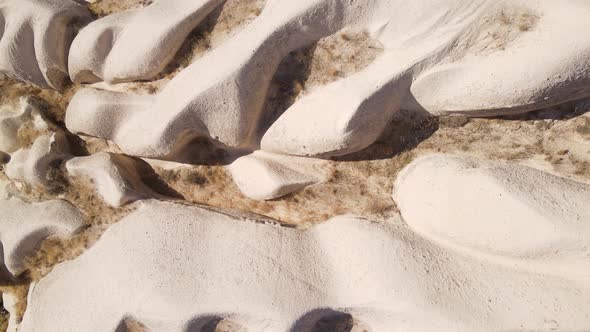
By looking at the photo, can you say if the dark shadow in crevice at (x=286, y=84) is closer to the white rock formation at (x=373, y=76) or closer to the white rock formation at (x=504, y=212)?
the white rock formation at (x=373, y=76)

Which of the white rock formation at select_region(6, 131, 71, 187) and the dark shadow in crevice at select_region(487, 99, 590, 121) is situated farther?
the white rock formation at select_region(6, 131, 71, 187)

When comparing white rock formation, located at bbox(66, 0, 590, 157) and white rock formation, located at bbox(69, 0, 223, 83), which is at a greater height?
white rock formation, located at bbox(69, 0, 223, 83)

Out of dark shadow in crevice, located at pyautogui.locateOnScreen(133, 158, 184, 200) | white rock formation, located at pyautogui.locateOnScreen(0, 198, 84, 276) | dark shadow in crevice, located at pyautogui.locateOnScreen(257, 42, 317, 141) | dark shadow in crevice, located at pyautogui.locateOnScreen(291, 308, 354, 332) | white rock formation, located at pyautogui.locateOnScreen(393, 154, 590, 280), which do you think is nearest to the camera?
white rock formation, located at pyautogui.locateOnScreen(393, 154, 590, 280)

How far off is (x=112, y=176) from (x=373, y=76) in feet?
3.59

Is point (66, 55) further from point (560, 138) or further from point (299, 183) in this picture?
point (560, 138)

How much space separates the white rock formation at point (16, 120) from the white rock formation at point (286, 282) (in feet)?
2.16

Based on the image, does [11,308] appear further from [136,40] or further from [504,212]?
[504,212]

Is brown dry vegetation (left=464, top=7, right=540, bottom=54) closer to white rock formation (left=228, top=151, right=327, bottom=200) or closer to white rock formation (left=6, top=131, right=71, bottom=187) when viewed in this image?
white rock formation (left=228, top=151, right=327, bottom=200)

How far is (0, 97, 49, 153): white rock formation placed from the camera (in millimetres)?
1875

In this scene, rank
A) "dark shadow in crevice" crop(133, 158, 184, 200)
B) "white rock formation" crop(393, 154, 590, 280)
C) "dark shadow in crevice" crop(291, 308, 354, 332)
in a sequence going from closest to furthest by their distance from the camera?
"white rock formation" crop(393, 154, 590, 280)
"dark shadow in crevice" crop(291, 308, 354, 332)
"dark shadow in crevice" crop(133, 158, 184, 200)

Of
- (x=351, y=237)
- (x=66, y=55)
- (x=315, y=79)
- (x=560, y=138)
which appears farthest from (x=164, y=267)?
(x=560, y=138)

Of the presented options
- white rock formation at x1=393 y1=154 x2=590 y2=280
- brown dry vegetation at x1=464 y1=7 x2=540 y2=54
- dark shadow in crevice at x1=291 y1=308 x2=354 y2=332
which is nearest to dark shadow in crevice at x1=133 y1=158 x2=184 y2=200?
dark shadow in crevice at x1=291 y1=308 x2=354 y2=332

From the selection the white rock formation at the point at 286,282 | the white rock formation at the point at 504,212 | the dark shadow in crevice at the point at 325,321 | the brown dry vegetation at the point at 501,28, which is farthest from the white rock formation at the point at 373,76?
the dark shadow in crevice at the point at 325,321

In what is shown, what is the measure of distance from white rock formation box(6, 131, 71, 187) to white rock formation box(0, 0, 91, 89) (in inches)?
10.9
